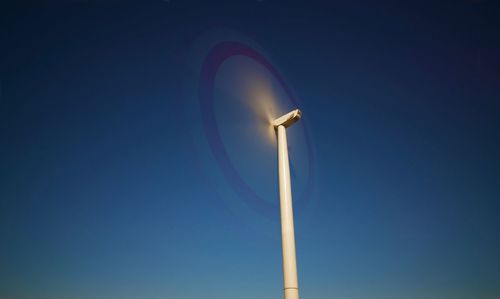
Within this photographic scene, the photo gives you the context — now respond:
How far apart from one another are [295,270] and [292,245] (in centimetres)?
103

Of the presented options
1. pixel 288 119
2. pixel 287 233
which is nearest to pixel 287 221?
pixel 287 233

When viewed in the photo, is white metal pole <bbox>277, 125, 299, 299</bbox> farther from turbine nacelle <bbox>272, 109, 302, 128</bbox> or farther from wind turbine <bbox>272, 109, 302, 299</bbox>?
turbine nacelle <bbox>272, 109, 302, 128</bbox>

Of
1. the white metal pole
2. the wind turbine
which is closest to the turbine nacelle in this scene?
the wind turbine

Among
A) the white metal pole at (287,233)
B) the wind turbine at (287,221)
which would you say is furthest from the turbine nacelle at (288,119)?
the white metal pole at (287,233)

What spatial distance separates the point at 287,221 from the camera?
13516 mm

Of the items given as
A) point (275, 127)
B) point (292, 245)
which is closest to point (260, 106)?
point (275, 127)

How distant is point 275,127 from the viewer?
18.2 meters

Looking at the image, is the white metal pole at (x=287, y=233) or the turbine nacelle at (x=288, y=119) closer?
the white metal pole at (x=287, y=233)

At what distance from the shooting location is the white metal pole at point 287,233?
40.0ft

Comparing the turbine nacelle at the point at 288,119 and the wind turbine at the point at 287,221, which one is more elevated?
the turbine nacelle at the point at 288,119

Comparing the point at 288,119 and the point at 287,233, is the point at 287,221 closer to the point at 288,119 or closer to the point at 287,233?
the point at 287,233

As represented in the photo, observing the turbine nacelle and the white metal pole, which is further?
the turbine nacelle

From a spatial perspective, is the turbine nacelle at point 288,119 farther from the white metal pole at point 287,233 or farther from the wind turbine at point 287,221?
the white metal pole at point 287,233

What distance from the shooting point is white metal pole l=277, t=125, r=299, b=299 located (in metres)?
12.2
